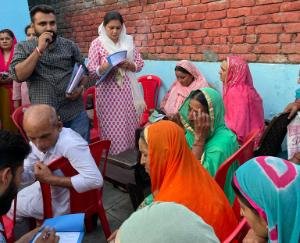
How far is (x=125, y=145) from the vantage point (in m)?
4.38

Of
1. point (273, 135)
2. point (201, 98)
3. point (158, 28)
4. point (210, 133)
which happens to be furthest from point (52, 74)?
point (158, 28)

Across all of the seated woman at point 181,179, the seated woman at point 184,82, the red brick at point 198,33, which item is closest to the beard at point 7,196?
the seated woman at point 181,179

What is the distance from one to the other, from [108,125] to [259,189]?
9.73 feet

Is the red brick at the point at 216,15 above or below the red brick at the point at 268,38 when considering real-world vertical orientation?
above

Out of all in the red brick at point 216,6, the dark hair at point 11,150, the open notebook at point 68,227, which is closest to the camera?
the dark hair at point 11,150

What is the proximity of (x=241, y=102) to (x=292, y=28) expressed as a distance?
35.0 inches

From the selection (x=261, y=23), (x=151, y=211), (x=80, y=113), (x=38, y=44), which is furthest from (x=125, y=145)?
(x=151, y=211)

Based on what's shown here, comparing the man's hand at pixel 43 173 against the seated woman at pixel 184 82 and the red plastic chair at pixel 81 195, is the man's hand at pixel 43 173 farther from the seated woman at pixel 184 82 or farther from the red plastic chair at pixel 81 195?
the seated woman at pixel 184 82

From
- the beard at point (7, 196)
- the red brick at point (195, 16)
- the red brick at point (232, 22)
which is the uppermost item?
the red brick at point (195, 16)

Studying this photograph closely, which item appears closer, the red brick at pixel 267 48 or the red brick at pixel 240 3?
the red brick at pixel 267 48

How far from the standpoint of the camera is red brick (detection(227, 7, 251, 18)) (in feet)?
→ 13.9

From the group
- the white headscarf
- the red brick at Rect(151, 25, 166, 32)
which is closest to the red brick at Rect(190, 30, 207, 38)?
the red brick at Rect(151, 25, 166, 32)

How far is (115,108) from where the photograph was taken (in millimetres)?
4289

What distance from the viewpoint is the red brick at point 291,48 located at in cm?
385
